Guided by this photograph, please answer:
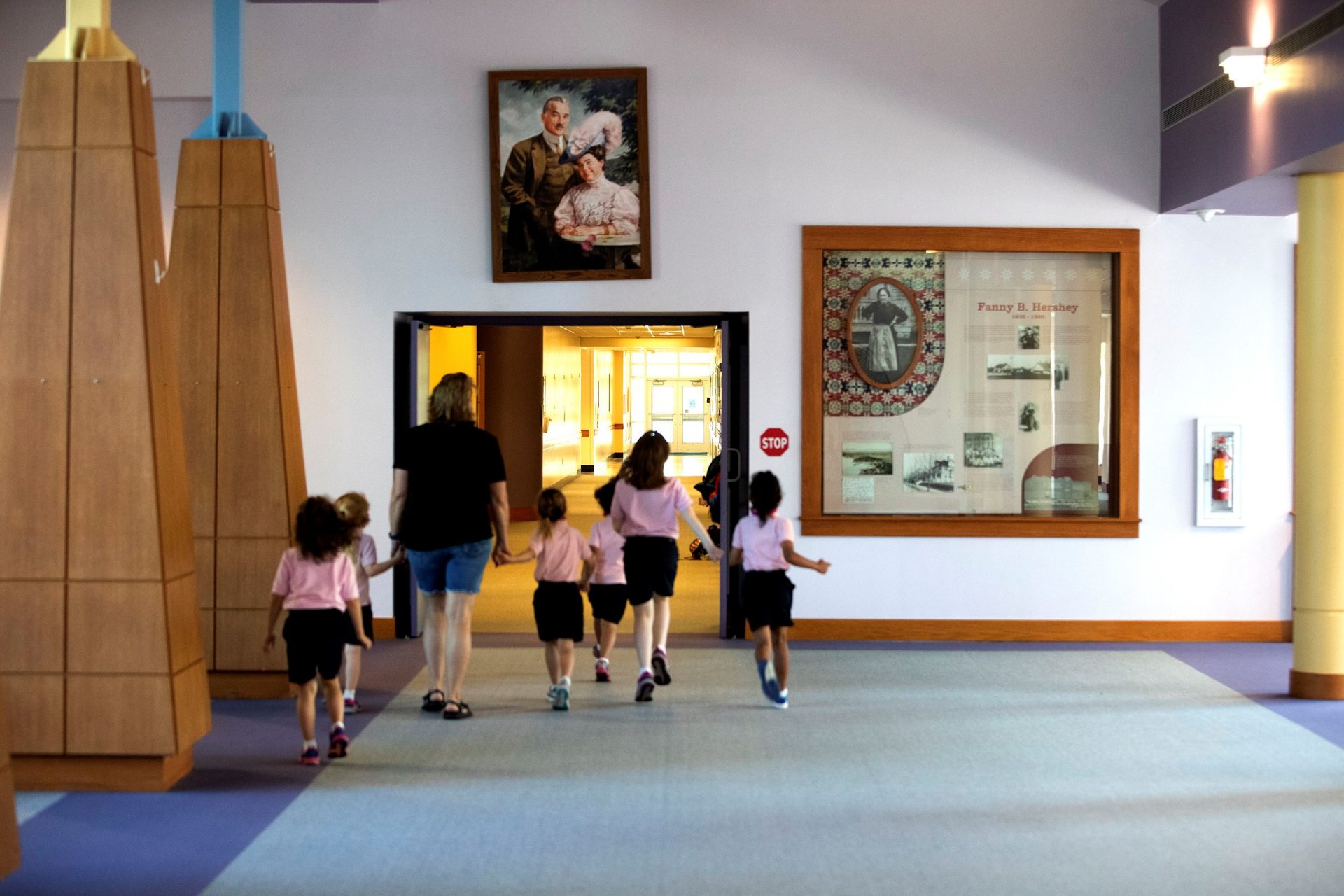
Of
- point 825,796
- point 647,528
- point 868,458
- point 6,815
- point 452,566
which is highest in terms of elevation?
point 868,458

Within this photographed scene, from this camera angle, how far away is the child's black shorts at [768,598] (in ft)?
22.0

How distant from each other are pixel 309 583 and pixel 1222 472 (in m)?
6.48

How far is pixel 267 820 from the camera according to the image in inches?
197

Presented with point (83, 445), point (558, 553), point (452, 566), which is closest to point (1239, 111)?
point (558, 553)

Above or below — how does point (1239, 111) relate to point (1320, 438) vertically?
above

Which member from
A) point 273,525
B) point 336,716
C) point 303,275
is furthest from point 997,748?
point 303,275

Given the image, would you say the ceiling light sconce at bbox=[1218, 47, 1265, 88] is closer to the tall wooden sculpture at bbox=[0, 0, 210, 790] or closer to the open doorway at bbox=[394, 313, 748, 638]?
the open doorway at bbox=[394, 313, 748, 638]

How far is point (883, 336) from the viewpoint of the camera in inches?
369

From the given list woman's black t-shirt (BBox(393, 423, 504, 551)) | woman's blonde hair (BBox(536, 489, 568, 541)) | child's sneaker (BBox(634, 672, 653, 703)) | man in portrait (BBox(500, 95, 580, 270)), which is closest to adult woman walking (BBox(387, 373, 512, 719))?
woman's black t-shirt (BBox(393, 423, 504, 551))

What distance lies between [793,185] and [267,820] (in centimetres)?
584

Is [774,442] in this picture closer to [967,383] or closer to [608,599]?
[967,383]

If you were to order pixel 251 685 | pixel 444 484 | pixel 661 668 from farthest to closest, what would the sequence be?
pixel 661 668 → pixel 251 685 → pixel 444 484

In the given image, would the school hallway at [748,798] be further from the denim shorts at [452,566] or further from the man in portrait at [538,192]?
the man in portrait at [538,192]

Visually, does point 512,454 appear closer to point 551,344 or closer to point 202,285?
point 551,344
